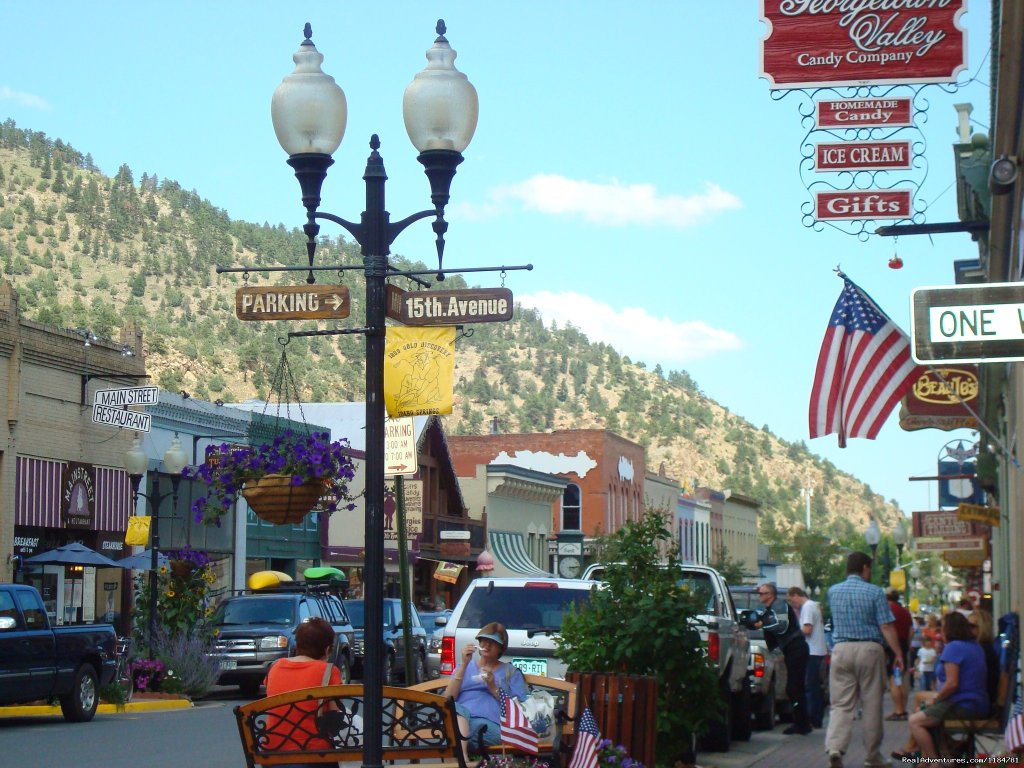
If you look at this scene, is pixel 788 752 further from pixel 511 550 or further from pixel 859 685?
pixel 511 550

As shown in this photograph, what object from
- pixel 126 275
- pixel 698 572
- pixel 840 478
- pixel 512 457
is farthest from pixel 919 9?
pixel 840 478

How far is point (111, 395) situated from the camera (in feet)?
108

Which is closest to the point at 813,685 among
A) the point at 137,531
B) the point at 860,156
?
the point at 860,156

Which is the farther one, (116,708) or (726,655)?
(116,708)

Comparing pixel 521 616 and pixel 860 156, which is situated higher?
pixel 860 156

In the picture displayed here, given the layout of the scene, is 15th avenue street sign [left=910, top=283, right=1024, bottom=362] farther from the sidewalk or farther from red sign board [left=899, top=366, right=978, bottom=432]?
red sign board [left=899, top=366, right=978, bottom=432]

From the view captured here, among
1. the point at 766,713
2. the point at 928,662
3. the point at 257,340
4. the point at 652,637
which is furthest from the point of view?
the point at 257,340

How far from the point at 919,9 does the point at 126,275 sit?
9586 centimetres

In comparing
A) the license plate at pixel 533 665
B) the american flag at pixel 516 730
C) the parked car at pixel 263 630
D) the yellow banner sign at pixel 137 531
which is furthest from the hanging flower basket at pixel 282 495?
the yellow banner sign at pixel 137 531

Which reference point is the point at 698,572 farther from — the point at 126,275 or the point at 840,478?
the point at 840,478

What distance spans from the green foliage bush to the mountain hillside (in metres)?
42.7

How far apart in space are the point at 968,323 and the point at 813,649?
1237 cm

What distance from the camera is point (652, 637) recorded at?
39.0ft

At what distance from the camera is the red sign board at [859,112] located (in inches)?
445
